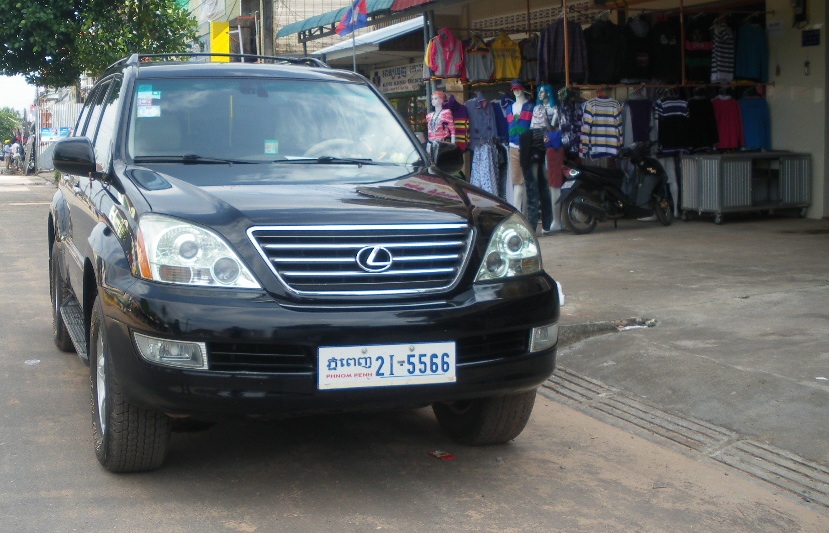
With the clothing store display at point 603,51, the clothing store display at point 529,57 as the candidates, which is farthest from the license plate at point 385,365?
the clothing store display at point 529,57

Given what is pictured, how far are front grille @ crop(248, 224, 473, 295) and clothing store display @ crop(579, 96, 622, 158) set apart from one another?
28.6ft

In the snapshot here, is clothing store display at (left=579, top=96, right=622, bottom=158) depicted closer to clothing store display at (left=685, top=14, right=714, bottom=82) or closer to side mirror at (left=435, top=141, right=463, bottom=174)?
clothing store display at (left=685, top=14, right=714, bottom=82)

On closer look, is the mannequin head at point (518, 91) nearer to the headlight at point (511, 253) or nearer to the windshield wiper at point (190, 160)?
the windshield wiper at point (190, 160)

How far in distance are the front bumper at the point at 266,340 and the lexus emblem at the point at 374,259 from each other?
6.3 inches

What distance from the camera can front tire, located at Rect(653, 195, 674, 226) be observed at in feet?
41.9

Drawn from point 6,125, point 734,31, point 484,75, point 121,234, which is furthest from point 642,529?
point 6,125

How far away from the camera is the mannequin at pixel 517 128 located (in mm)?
12992

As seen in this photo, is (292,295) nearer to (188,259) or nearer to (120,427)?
(188,259)

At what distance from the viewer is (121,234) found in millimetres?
4246

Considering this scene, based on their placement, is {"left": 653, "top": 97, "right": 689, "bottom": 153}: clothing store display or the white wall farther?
{"left": 653, "top": 97, "right": 689, "bottom": 153}: clothing store display

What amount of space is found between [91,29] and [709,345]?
19903mm

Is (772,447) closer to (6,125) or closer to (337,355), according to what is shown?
(337,355)

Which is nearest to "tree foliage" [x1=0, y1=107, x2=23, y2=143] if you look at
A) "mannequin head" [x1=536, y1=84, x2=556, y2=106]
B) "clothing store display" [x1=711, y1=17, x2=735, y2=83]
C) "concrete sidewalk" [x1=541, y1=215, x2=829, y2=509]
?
"mannequin head" [x1=536, y1=84, x2=556, y2=106]

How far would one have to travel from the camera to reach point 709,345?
21.5ft
